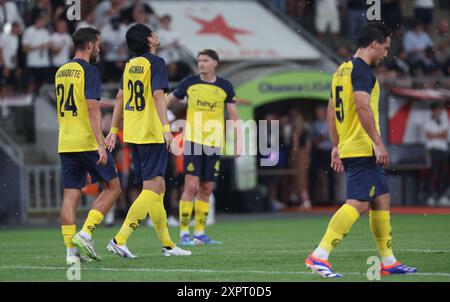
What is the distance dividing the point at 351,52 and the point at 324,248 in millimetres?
17114

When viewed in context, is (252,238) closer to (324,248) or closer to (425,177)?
(324,248)

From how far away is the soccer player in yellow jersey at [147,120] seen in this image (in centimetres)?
1170

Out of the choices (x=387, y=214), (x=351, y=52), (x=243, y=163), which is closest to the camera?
(x=387, y=214)

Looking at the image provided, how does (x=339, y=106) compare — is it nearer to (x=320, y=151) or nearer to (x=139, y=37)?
(x=139, y=37)

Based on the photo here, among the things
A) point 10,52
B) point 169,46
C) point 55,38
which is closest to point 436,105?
point 169,46

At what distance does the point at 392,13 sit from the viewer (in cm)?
2688

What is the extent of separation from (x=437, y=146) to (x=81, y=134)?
1442 cm

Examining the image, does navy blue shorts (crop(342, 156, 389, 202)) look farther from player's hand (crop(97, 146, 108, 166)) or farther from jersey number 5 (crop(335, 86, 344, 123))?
player's hand (crop(97, 146, 108, 166))

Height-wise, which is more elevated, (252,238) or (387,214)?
(387,214)

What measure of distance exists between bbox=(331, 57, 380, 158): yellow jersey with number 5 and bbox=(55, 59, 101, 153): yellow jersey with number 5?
2.66 m

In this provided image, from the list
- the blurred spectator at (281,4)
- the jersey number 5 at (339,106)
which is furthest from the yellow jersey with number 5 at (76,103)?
the blurred spectator at (281,4)

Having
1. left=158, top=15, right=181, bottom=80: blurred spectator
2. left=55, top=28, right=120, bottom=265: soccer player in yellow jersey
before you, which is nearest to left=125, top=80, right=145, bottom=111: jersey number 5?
left=55, top=28, right=120, bottom=265: soccer player in yellow jersey
